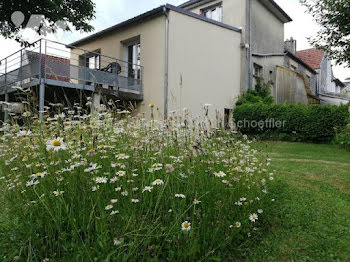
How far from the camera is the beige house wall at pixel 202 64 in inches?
437

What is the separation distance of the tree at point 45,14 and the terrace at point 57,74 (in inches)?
40.0

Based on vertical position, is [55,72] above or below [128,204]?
above

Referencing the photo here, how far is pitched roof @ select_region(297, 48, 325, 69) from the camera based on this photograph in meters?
23.8

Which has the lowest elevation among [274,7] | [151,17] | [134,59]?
[134,59]

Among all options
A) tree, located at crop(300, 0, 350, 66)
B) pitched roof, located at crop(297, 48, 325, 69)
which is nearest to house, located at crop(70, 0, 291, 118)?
tree, located at crop(300, 0, 350, 66)

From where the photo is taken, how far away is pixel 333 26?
38.8 feet

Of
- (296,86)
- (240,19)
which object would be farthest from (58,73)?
(296,86)

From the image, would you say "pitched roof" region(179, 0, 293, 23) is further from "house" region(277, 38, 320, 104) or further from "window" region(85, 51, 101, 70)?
"window" region(85, 51, 101, 70)

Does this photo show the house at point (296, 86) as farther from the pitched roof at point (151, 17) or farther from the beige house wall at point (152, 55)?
the beige house wall at point (152, 55)

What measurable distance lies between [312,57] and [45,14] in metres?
22.2

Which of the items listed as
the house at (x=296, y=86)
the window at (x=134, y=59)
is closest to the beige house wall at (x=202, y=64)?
the window at (x=134, y=59)

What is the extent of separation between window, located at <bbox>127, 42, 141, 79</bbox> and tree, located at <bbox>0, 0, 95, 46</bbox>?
2.04 m

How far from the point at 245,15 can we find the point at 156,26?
510 centimetres

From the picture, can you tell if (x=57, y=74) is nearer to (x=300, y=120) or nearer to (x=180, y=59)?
(x=180, y=59)
